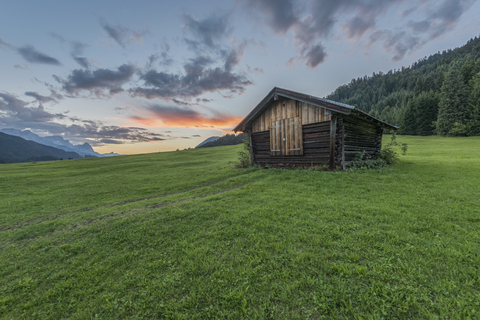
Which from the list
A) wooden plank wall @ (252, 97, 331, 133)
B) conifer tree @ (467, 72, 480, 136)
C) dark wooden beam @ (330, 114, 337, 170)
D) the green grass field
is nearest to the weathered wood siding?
dark wooden beam @ (330, 114, 337, 170)

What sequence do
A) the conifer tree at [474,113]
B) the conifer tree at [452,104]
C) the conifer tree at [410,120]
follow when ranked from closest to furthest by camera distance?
the conifer tree at [474,113] < the conifer tree at [452,104] < the conifer tree at [410,120]

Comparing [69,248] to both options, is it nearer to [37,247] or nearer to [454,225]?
[37,247]

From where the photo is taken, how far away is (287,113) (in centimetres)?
1373

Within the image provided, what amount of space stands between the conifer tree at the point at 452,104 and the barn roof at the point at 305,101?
47920 mm

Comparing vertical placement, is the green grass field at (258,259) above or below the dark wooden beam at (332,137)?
below

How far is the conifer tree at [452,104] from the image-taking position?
43.7m

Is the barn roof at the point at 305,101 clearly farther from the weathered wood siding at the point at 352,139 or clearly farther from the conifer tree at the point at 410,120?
the conifer tree at the point at 410,120

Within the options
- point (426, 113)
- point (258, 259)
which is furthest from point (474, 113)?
point (258, 259)


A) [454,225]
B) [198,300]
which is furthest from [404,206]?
[198,300]

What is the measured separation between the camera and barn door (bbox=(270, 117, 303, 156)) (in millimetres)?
13273

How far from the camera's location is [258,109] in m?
14.9

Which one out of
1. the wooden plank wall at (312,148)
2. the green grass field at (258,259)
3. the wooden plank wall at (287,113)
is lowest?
the green grass field at (258,259)

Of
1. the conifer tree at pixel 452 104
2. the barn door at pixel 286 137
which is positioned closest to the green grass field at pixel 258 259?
the barn door at pixel 286 137

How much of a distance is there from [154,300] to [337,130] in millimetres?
12582
